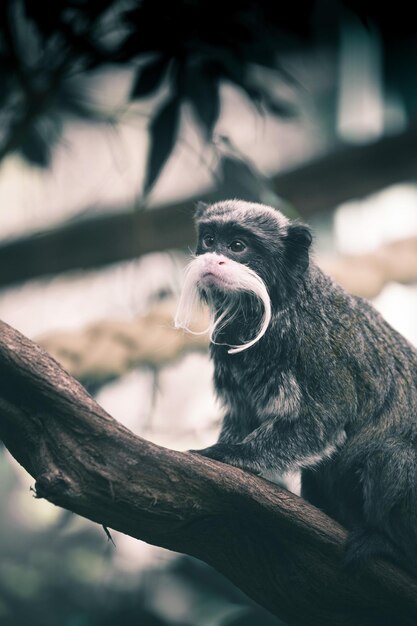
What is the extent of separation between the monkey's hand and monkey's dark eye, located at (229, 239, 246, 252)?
506 millimetres

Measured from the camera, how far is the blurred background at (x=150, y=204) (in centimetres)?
280

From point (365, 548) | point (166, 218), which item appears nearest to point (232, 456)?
point (365, 548)

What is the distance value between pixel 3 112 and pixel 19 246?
523mm

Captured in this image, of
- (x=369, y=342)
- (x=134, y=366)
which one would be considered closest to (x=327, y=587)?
(x=369, y=342)

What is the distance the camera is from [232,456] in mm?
1929

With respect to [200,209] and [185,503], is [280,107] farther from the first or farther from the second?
[185,503]

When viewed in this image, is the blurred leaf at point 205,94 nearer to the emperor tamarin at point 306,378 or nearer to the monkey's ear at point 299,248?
the emperor tamarin at point 306,378

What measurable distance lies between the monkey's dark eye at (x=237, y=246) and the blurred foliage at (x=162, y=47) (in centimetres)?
61

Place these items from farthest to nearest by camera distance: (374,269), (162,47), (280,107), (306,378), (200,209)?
(280,107)
(374,269)
(162,47)
(200,209)
(306,378)

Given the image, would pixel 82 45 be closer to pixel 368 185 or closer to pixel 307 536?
pixel 368 185

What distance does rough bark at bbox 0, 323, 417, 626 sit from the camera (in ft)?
5.45

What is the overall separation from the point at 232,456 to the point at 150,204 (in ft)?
4.95

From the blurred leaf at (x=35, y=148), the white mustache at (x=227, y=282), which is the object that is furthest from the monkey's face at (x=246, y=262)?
the blurred leaf at (x=35, y=148)

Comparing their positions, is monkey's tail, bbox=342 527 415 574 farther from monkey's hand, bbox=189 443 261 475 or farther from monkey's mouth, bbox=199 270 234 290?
monkey's mouth, bbox=199 270 234 290
